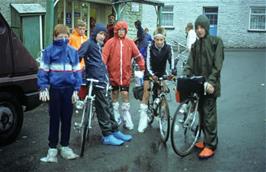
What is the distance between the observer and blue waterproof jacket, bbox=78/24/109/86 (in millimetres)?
6743

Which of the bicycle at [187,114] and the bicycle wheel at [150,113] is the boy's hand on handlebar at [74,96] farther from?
the bicycle wheel at [150,113]

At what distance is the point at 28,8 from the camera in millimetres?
12516

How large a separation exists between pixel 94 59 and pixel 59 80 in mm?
1063

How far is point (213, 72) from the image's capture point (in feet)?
20.2

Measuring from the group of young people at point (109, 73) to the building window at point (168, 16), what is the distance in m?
27.3

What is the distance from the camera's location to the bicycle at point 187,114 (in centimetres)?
622

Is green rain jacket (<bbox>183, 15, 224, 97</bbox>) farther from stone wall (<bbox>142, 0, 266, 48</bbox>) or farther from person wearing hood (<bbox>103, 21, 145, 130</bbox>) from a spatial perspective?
stone wall (<bbox>142, 0, 266, 48</bbox>)

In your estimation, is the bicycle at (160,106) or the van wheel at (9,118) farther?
the bicycle at (160,106)

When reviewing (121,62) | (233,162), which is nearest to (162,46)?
(121,62)

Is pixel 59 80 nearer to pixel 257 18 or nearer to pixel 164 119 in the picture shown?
pixel 164 119

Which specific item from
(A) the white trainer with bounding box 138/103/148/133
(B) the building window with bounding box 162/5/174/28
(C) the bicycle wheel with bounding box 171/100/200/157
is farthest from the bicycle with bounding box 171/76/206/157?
(B) the building window with bounding box 162/5/174/28

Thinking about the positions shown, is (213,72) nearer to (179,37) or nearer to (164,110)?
(164,110)

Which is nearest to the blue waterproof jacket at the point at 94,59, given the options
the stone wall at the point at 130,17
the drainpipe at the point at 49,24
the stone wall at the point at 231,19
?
the drainpipe at the point at 49,24

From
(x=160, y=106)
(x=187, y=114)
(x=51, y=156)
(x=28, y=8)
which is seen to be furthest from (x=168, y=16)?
(x=51, y=156)
